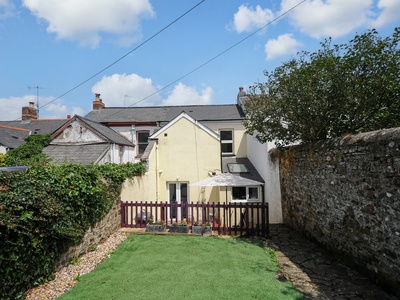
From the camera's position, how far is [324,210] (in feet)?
23.8

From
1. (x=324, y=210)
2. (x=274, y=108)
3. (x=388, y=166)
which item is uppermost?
(x=274, y=108)

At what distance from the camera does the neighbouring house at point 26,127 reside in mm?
19995

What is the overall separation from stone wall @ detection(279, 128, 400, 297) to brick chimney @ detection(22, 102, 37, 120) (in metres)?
34.8

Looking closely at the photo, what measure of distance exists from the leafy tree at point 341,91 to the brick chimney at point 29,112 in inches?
1321

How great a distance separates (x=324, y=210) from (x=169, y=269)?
5.17 metres

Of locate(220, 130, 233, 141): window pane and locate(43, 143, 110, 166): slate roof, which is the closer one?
locate(43, 143, 110, 166): slate roof

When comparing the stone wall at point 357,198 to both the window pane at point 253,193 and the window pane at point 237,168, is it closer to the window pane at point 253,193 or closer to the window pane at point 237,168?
the window pane at point 253,193

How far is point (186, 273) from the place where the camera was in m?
5.78

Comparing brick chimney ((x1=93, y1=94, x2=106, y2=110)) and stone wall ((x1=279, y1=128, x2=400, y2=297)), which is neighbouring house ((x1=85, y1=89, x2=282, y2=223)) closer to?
stone wall ((x1=279, y1=128, x2=400, y2=297))

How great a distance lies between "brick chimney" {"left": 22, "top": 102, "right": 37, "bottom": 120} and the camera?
3007cm

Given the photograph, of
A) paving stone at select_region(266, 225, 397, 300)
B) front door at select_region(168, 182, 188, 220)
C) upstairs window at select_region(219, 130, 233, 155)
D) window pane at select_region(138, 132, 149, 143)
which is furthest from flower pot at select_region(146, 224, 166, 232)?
window pane at select_region(138, 132, 149, 143)

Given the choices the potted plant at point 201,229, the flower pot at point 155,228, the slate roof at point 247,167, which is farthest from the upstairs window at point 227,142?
the flower pot at point 155,228

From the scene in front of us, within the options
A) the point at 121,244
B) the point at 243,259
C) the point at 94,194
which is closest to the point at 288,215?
the point at 243,259

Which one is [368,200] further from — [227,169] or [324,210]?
[227,169]
